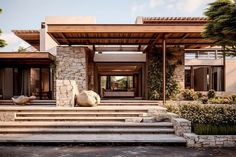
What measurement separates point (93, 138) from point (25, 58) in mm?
10358

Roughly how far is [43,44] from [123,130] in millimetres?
13857

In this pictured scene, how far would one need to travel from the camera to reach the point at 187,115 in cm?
981

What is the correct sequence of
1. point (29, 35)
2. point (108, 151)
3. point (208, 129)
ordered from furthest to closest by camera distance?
point (29, 35) → point (208, 129) → point (108, 151)

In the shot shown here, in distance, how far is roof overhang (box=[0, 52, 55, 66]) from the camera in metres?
15.7

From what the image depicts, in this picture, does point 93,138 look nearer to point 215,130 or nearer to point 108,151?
point 108,151

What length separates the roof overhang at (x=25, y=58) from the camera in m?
15.7

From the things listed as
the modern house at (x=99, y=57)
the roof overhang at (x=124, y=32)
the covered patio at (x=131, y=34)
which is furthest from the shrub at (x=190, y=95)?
the roof overhang at (x=124, y=32)

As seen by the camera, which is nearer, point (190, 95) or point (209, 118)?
point (209, 118)

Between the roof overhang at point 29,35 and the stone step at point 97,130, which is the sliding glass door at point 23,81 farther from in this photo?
the stone step at point 97,130

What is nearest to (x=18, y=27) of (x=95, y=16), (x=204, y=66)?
(x=95, y=16)

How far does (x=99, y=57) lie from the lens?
1795cm

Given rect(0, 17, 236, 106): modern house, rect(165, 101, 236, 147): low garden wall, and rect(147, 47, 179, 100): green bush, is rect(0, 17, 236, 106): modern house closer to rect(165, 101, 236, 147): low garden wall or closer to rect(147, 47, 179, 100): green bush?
rect(147, 47, 179, 100): green bush

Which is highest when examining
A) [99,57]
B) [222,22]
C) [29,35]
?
[29,35]

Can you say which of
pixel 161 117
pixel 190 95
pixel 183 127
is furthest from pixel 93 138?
pixel 190 95
